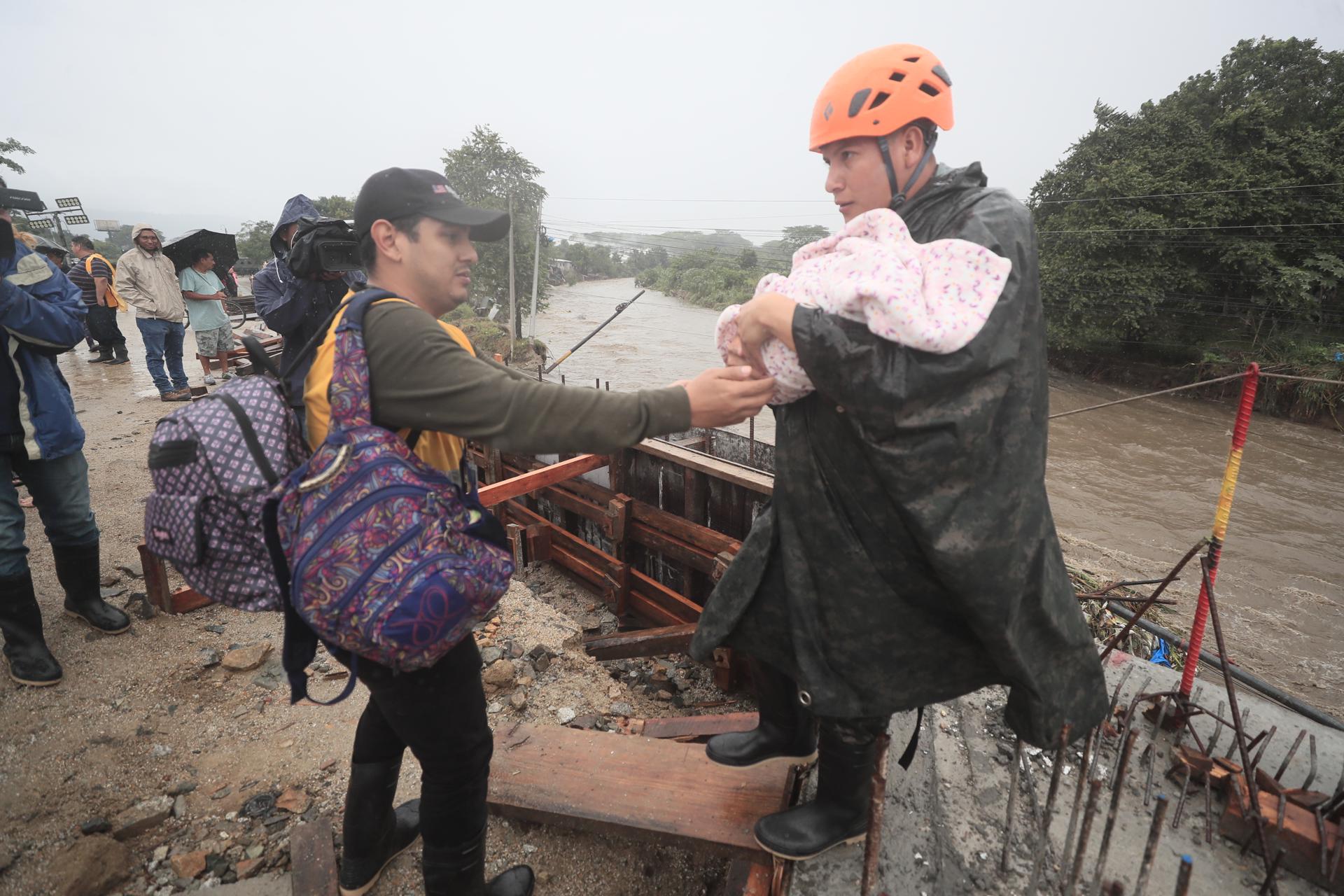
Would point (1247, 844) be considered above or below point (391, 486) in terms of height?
below

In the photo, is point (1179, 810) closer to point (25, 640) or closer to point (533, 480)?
point (533, 480)

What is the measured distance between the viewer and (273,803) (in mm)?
2676

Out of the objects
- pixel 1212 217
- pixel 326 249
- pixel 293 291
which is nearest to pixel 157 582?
pixel 293 291

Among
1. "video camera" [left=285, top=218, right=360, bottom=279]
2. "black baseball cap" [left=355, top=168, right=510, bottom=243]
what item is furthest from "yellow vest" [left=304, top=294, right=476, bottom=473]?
"video camera" [left=285, top=218, right=360, bottom=279]

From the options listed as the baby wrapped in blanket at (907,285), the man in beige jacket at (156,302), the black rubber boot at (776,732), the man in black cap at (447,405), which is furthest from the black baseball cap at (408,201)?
the man in beige jacket at (156,302)

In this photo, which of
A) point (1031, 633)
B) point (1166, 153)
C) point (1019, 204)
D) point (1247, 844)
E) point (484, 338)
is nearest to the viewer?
point (1019, 204)

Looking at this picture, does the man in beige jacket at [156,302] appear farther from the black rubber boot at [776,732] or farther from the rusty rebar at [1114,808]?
the rusty rebar at [1114,808]

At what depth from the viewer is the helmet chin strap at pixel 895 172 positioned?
4.92 ft

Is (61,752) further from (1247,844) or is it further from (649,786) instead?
(1247,844)

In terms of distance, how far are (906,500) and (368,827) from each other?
208 cm

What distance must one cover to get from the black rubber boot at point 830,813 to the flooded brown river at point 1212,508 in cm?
841

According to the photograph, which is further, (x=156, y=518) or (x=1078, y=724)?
(x=1078, y=724)

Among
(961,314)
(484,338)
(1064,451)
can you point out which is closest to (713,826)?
(961,314)

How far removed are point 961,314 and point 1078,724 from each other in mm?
1202
